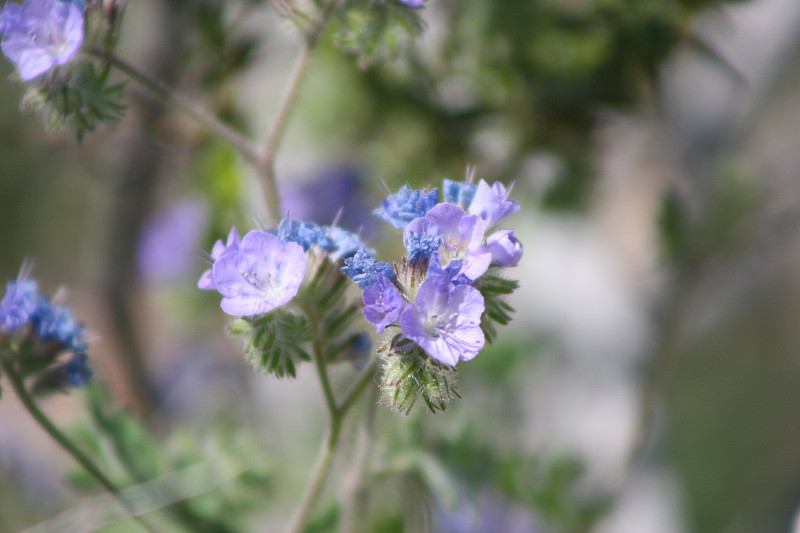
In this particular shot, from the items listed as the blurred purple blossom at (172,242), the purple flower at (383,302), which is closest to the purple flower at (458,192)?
the purple flower at (383,302)

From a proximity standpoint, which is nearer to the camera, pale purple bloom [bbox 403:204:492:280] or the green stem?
pale purple bloom [bbox 403:204:492:280]

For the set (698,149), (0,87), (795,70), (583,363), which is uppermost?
(0,87)

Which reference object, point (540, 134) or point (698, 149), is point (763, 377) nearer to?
point (698, 149)

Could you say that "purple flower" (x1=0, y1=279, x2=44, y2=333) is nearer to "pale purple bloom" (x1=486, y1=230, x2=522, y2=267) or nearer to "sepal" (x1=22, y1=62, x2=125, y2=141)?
"sepal" (x1=22, y1=62, x2=125, y2=141)

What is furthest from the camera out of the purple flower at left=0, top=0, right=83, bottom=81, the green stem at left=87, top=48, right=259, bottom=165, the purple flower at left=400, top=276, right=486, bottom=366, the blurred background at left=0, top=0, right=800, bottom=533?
the blurred background at left=0, top=0, right=800, bottom=533

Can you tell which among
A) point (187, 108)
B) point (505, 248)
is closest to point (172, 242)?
point (187, 108)

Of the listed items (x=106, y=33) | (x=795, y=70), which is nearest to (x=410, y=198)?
(x=106, y=33)

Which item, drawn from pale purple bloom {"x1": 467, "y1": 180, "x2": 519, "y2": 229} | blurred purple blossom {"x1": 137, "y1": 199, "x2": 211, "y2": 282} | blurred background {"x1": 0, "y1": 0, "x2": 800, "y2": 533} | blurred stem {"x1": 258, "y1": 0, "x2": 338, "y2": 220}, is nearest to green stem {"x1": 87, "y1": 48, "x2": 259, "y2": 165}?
blurred stem {"x1": 258, "y1": 0, "x2": 338, "y2": 220}
